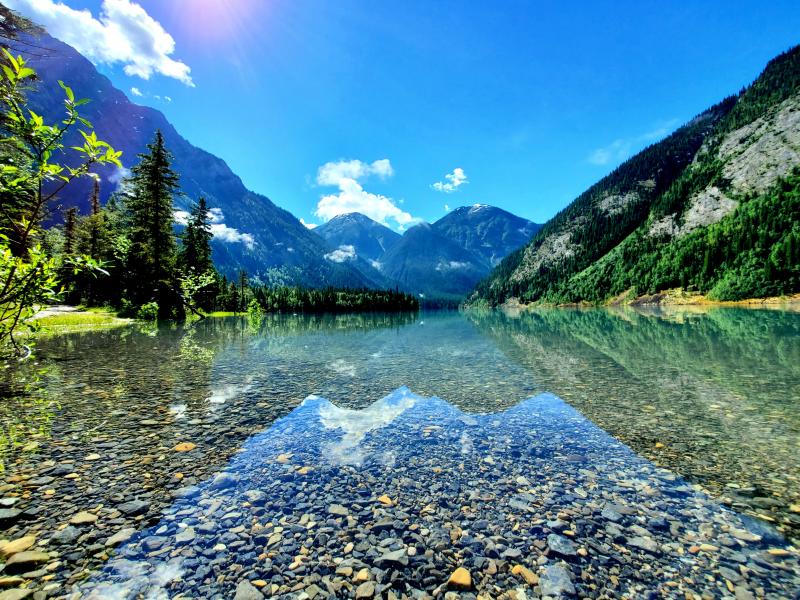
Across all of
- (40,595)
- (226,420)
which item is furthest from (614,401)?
(40,595)

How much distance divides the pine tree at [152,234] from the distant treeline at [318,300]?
78515 millimetres

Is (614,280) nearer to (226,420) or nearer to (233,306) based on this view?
(233,306)

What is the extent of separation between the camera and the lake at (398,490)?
15.1 ft

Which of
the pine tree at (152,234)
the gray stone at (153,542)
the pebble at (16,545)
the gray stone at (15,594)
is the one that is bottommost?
the gray stone at (153,542)

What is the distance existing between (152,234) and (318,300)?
365 ft

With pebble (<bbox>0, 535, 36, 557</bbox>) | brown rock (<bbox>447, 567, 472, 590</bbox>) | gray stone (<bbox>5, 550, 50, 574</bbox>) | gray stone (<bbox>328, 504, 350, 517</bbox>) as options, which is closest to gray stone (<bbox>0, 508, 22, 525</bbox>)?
pebble (<bbox>0, 535, 36, 557</bbox>)

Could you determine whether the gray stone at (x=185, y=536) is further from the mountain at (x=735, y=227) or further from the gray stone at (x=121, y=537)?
the mountain at (x=735, y=227)

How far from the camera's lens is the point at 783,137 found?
153875 millimetres

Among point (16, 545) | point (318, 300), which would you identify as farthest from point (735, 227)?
point (16, 545)

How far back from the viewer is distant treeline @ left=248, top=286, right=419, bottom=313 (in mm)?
147500

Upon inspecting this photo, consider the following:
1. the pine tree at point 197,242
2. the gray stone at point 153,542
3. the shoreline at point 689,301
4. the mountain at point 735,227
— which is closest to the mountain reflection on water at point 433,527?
the gray stone at point 153,542

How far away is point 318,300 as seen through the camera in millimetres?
162750

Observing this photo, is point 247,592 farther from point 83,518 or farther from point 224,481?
point 83,518

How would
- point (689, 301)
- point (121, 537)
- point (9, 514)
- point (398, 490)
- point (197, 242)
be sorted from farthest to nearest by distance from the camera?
1. point (689, 301)
2. point (197, 242)
3. point (398, 490)
4. point (9, 514)
5. point (121, 537)
